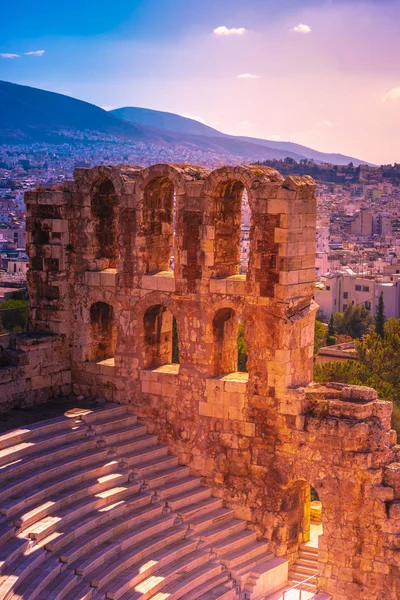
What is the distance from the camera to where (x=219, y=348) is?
74.3 feet

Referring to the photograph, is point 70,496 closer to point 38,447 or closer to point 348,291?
point 38,447

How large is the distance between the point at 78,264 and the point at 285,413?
5919 millimetres

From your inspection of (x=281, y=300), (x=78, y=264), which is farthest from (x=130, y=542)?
(x=78, y=264)

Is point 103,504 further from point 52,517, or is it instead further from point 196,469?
point 196,469

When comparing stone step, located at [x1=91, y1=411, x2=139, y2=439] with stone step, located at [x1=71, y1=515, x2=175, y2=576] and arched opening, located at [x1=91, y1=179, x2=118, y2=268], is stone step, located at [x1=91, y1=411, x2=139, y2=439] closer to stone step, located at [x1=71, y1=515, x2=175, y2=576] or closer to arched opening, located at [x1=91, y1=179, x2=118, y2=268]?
stone step, located at [x1=71, y1=515, x2=175, y2=576]

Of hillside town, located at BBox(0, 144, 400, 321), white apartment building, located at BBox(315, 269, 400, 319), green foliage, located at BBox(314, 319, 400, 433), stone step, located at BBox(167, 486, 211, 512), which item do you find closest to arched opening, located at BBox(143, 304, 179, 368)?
stone step, located at BBox(167, 486, 211, 512)

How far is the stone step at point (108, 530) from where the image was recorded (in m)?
18.7

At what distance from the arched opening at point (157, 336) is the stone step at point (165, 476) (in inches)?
91.9

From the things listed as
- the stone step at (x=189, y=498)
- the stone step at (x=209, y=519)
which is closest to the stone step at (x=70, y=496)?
the stone step at (x=189, y=498)

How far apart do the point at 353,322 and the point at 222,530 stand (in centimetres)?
5429

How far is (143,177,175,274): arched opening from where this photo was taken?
919 inches

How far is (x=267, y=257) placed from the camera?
2152 cm

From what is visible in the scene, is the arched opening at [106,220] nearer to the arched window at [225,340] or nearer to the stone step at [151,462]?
the arched window at [225,340]

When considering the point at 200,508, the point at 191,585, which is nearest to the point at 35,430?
the point at 200,508
